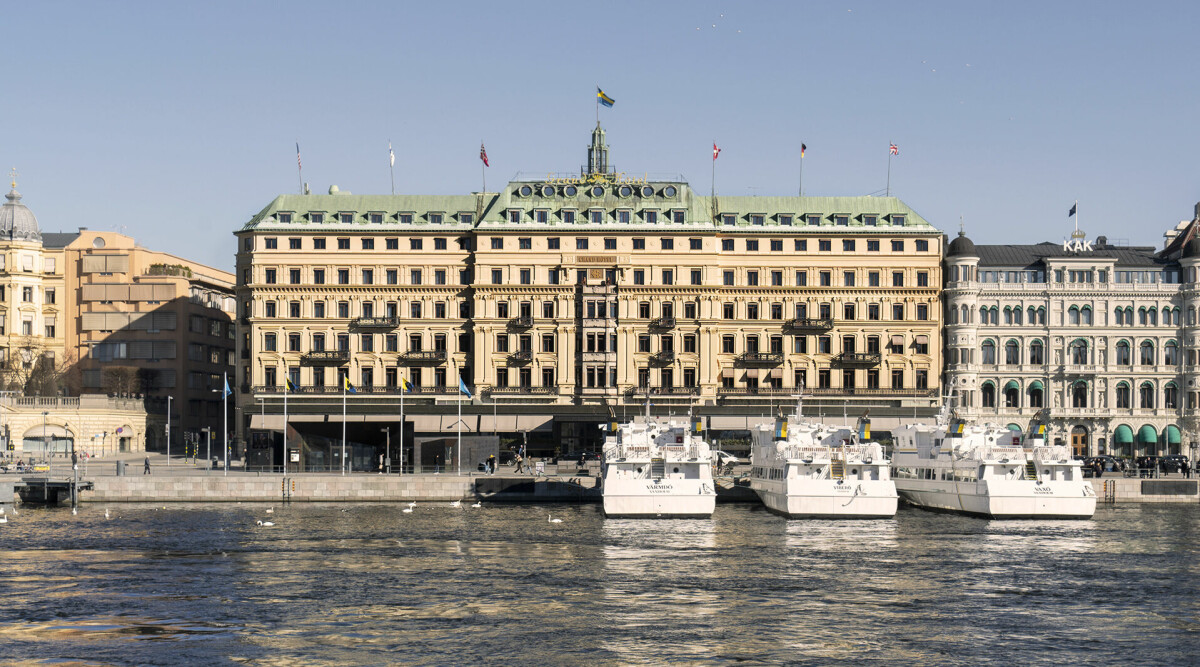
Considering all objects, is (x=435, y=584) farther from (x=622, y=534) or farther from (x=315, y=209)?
(x=315, y=209)

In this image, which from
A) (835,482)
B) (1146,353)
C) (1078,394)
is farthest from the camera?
(1146,353)

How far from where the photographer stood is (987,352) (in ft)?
548

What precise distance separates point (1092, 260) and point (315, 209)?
3603 inches

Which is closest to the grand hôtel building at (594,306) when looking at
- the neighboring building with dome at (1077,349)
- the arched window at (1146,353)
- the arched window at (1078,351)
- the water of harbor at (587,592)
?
the neighboring building with dome at (1077,349)

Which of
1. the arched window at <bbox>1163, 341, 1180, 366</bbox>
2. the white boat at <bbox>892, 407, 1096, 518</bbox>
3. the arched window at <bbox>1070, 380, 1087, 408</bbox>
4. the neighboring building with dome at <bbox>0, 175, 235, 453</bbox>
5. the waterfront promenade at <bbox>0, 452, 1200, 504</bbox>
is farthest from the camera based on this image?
the neighboring building with dome at <bbox>0, 175, 235, 453</bbox>

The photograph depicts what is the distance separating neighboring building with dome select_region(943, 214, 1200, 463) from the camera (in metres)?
165

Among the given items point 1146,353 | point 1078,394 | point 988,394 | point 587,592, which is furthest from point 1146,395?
point 587,592

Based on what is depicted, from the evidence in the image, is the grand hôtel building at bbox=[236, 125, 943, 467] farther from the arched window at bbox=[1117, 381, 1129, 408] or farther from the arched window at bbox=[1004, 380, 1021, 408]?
the arched window at bbox=[1117, 381, 1129, 408]

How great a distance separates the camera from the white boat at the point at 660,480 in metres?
105

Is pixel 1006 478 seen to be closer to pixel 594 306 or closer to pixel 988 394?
pixel 988 394

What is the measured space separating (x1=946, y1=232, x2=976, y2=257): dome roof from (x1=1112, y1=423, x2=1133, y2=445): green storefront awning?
26686mm

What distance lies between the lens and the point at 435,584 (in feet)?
232

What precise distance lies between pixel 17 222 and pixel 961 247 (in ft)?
410

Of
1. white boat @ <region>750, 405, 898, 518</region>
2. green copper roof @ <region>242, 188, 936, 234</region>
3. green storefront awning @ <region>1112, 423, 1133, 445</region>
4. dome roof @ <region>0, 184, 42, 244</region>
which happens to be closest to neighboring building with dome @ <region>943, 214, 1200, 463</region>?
green storefront awning @ <region>1112, 423, 1133, 445</region>
